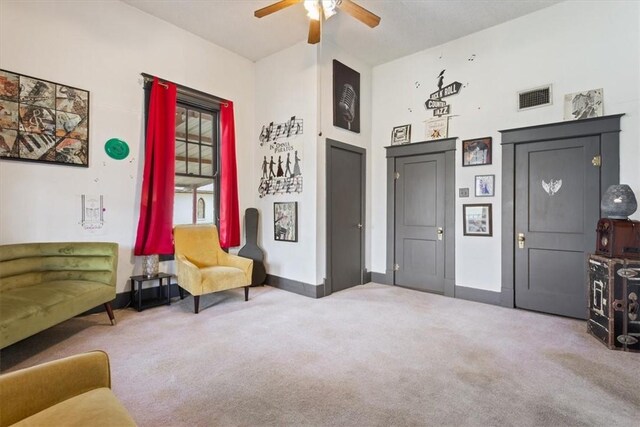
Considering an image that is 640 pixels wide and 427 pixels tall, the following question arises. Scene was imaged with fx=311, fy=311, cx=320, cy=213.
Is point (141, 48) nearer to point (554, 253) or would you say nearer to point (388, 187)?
point (388, 187)

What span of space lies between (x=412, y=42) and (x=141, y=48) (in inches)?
143

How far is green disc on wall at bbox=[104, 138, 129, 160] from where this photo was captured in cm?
368

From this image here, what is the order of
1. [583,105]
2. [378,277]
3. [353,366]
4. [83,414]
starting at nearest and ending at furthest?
[83,414], [353,366], [583,105], [378,277]

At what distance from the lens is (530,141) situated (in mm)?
3799

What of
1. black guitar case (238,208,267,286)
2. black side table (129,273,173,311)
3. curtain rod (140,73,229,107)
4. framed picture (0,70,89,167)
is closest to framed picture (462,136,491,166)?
black guitar case (238,208,267,286)

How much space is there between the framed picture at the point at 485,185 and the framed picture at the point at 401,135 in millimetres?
1214

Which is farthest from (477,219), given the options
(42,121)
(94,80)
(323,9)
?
(42,121)


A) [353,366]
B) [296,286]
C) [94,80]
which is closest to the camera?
[353,366]

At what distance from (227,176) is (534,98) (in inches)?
165

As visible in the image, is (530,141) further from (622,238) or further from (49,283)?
(49,283)

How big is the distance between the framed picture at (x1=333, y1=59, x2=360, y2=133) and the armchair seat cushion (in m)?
2.54

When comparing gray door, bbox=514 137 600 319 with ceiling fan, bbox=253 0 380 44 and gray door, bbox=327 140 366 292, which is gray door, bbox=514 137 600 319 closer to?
gray door, bbox=327 140 366 292

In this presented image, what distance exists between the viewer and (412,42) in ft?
14.7

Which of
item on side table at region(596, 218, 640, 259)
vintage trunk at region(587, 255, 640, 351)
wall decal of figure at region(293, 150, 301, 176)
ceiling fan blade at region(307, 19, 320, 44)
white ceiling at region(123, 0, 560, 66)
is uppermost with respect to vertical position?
white ceiling at region(123, 0, 560, 66)
